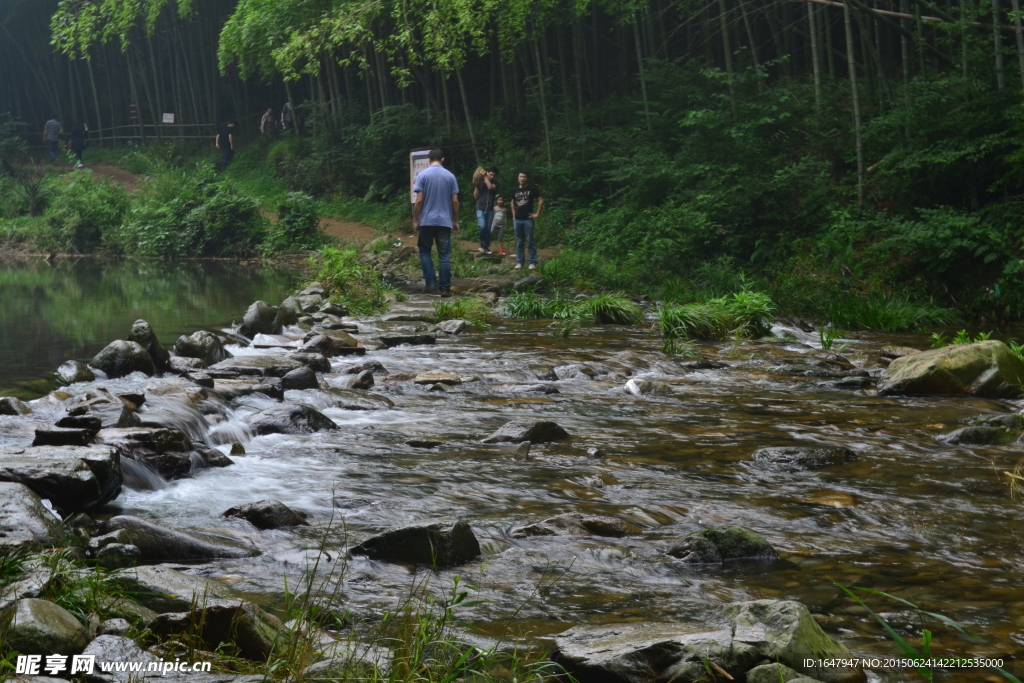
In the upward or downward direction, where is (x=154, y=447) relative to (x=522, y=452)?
upward

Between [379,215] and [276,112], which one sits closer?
[379,215]

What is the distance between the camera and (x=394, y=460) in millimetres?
5582

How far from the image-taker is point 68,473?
428cm

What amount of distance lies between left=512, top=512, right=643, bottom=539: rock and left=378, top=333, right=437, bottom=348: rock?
6.28 metres

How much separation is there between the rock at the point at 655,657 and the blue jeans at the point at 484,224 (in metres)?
16.4

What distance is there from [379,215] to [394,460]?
802 inches

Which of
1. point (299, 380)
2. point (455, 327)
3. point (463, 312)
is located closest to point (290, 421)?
point (299, 380)

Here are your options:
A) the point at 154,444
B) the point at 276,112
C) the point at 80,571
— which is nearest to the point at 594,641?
the point at 80,571

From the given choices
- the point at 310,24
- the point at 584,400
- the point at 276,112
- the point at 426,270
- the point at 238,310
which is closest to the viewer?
the point at 584,400

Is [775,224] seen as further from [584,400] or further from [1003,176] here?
[584,400]

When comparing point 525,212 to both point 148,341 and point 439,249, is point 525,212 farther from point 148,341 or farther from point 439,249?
point 148,341

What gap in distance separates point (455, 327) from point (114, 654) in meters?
8.77

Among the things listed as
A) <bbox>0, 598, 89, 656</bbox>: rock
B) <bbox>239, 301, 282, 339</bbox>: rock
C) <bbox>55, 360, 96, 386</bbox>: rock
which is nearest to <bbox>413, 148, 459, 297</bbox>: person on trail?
<bbox>239, 301, 282, 339</bbox>: rock

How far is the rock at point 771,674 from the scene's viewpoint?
2.59 metres
